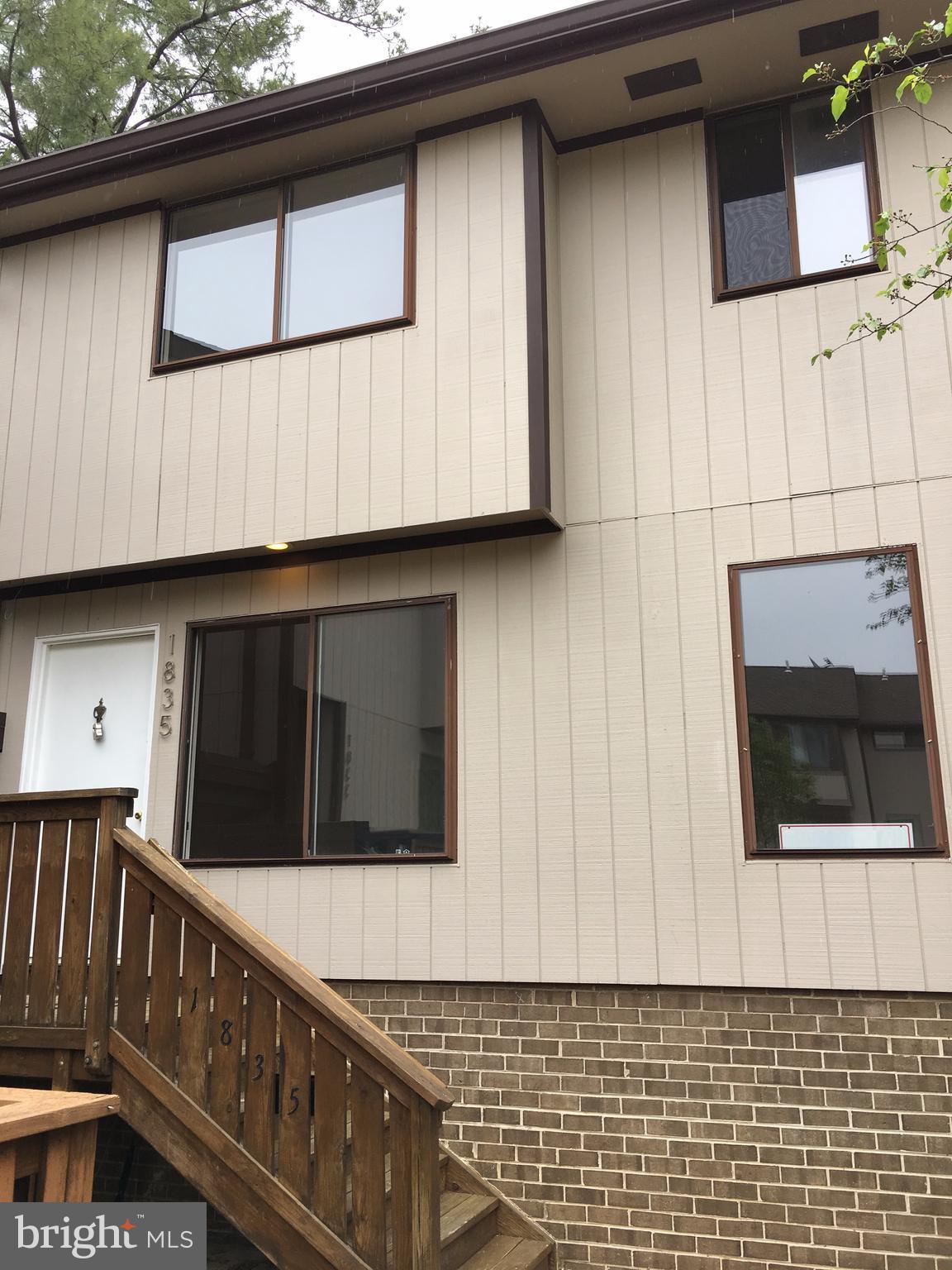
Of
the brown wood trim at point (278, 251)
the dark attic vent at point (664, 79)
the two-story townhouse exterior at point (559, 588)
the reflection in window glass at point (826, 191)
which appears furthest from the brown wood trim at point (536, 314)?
the brown wood trim at point (278, 251)

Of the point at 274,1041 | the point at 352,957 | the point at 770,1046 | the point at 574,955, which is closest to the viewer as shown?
the point at 274,1041

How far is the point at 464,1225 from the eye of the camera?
4828 millimetres

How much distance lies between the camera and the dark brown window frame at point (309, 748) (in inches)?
236

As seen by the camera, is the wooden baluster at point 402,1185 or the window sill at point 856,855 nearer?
the wooden baluster at point 402,1185

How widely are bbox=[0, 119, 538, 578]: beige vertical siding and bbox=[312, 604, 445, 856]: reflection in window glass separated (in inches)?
26.1

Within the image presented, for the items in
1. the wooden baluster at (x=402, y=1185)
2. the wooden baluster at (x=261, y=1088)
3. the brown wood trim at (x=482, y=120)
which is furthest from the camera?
the brown wood trim at (x=482, y=120)

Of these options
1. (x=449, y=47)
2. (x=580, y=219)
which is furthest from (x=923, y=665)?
(x=449, y=47)

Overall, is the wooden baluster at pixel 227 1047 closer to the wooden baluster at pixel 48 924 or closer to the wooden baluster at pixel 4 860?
the wooden baluster at pixel 48 924

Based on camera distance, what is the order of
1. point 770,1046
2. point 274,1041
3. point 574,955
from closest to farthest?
point 274,1041, point 770,1046, point 574,955

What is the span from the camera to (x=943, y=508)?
5.41m

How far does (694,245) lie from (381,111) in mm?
2086

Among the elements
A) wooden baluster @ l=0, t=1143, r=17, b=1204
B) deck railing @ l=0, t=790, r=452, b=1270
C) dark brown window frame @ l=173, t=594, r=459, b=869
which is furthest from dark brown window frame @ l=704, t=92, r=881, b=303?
wooden baluster @ l=0, t=1143, r=17, b=1204

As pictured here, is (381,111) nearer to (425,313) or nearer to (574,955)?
(425,313)

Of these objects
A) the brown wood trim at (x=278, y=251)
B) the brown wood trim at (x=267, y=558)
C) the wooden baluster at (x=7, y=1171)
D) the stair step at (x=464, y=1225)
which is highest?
the brown wood trim at (x=278, y=251)
